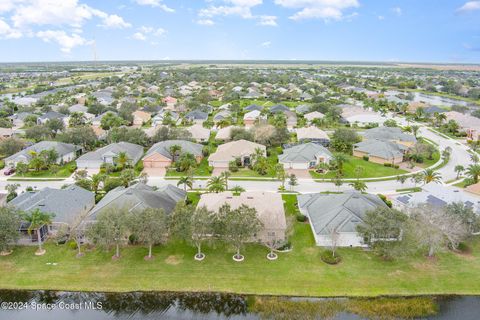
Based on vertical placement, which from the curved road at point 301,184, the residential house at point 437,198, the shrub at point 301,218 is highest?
the residential house at point 437,198

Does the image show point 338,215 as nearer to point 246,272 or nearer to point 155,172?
point 246,272

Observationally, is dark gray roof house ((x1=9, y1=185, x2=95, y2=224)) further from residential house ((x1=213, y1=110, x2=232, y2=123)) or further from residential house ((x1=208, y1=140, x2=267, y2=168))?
residential house ((x1=213, y1=110, x2=232, y2=123))

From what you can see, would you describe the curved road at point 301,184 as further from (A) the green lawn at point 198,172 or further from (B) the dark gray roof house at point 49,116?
(B) the dark gray roof house at point 49,116

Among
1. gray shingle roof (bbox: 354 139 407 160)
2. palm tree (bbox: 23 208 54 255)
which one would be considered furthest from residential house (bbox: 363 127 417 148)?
palm tree (bbox: 23 208 54 255)

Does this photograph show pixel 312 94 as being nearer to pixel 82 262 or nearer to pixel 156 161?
pixel 156 161

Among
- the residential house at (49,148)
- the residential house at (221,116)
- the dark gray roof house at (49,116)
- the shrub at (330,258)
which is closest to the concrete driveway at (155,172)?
the residential house at (49,148)

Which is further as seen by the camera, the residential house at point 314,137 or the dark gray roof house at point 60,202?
the residential house at point 314,137

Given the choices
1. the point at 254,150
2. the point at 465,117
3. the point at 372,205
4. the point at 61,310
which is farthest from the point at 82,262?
the point at 465,117
